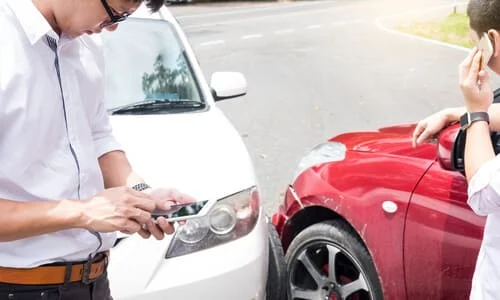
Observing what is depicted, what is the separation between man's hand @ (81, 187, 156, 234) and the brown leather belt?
0.62 ft

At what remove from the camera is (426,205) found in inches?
106

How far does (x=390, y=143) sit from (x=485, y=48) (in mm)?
1233

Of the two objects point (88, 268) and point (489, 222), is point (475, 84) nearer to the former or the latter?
point (489, 222)

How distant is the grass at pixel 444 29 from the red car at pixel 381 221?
12.9 m

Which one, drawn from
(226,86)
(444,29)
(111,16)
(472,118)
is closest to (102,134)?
(111,16)

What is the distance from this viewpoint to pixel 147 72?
13.3ft

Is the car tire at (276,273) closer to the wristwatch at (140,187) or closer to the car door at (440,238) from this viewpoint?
the car door at (440,238)

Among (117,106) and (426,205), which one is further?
(117,106)

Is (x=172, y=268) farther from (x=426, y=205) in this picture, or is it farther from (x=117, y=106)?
(x=117, y=106)

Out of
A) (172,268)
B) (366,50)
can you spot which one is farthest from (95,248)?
(366,50)

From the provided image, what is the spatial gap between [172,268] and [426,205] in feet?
3.33

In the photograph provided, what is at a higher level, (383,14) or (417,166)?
(417,166)

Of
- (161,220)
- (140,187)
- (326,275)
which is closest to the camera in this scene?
(161,220)

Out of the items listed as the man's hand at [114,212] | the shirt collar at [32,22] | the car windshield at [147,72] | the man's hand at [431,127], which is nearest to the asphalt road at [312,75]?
the car windshield at [147,72]
